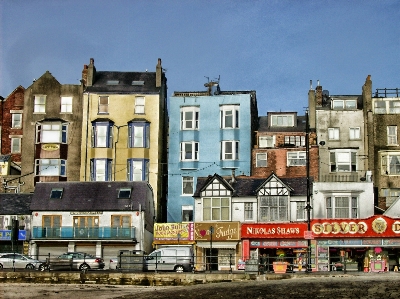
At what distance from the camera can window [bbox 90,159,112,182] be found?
73.9 m

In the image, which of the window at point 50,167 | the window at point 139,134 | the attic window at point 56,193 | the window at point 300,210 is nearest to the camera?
the window at point 300,210

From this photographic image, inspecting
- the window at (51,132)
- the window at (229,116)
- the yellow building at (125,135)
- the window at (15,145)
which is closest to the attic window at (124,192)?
the yellow building at (125,135)

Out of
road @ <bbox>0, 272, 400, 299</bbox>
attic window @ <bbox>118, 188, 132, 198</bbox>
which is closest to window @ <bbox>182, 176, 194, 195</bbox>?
attic window @ <bbox>118, 188, 132, 198</bbox>

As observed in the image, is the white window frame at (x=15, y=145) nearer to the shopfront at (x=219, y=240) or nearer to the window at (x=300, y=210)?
the shopfront at (x=219, y=240)

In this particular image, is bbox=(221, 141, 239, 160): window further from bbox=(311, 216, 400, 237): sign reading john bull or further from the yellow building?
bbox=(311, 216, 400, 237): sign reading john bull

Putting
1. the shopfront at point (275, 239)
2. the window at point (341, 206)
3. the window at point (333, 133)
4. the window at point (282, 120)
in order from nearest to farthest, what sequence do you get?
the shopfront at point (275, 239)
the window at point (341, 206)
the window at point (333, 133)
the window at point (282, 120)

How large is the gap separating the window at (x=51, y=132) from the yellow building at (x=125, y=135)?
2.04 m

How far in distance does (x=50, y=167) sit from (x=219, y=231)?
1861 centimetres

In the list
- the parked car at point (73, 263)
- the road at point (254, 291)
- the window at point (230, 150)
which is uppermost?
the window at point (230, 150)

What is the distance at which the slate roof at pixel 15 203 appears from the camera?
229 feet

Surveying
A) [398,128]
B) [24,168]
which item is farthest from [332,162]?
[24,168]

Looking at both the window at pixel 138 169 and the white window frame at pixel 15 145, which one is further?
the white window frame at pixel 15 145

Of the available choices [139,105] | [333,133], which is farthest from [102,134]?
[333,133]

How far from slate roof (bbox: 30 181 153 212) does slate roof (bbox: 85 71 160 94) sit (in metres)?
10.2
